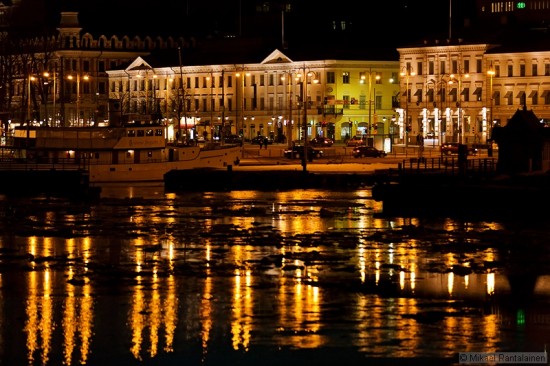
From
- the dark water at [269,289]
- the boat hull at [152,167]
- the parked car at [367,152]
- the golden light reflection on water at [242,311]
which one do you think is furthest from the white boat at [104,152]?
the golden light reflection on water at [242,311]

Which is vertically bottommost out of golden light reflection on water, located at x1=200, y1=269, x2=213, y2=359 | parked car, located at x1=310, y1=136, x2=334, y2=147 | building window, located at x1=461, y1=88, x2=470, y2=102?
golden light reflection on water, located at x1=200, y1=269, x2=213, y2=359

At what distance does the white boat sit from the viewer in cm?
10038

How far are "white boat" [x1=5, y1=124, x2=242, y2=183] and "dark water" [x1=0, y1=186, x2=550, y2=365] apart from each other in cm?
2927

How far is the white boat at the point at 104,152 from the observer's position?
100m

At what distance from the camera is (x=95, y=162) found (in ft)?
330

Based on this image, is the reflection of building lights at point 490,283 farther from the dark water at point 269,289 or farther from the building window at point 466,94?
the building window at point 466,94

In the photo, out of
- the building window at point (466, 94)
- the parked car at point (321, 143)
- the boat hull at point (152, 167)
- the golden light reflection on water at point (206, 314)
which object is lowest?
the golden light reflection on water at point (206, 314)

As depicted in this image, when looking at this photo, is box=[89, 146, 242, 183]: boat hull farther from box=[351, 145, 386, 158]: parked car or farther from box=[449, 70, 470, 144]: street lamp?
box=[449, 70, 470, 144]: street lamp

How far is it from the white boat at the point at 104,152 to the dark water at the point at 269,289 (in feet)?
96.0

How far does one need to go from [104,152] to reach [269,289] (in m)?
56.6

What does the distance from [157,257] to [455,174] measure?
33.0 metres

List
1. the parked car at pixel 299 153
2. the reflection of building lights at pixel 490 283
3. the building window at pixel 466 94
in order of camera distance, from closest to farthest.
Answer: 1. the reflection of building lights at pixel 490 283
2. the parked car at pixel 299 153
3. the building window at pixel 466 94

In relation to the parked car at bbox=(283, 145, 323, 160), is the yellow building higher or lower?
higher

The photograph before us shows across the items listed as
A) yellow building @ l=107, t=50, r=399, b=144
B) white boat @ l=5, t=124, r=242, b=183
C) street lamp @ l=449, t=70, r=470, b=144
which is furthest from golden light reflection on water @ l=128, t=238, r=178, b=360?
yellow building @ l=107, t=50, r=399, b=144
